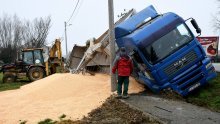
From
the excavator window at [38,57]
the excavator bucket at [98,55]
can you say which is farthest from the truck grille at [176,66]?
the excavator window at [38,57]

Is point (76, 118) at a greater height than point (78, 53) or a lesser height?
lesser

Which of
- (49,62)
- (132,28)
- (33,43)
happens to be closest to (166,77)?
(132,28)

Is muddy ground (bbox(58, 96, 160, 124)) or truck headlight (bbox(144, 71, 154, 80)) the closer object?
muddy ground (bbox(58, 96, 160, 124))

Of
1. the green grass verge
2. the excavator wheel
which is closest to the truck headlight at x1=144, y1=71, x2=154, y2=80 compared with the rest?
the green grass verge

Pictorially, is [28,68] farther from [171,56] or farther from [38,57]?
[171,56]

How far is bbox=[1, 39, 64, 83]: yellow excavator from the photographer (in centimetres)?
3350

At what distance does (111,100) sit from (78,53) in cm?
1742

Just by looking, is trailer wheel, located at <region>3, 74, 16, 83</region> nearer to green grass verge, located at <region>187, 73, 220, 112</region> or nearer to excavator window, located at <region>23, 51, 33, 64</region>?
excavator window, located at <region>23, 51, 33, 64</region>

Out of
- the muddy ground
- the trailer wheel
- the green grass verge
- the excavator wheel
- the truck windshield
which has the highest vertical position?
the truck windshield

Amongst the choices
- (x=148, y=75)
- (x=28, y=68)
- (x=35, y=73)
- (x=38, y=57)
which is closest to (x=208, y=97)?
(x=148, y=75)

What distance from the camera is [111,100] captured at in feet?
48.5

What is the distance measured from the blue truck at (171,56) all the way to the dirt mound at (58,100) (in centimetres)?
205

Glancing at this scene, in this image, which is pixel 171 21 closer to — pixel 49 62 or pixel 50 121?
pixel 50 121

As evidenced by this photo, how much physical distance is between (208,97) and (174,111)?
3.26m
